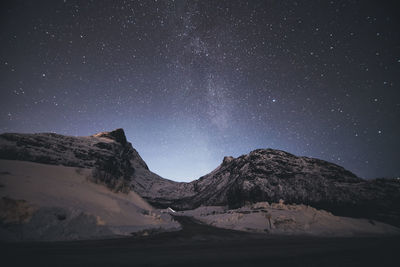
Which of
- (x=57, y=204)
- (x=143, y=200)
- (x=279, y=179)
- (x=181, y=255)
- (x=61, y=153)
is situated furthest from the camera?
(x=61, y=153)

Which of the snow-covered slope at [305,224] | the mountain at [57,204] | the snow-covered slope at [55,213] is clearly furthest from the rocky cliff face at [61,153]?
the snow-covered slope at [305,224]

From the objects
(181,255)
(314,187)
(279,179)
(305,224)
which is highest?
(279,179)

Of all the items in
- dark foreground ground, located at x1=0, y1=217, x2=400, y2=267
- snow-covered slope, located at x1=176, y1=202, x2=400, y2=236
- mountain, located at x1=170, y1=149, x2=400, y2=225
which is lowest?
dark foreground ground, located at x1=0, y1=217, x2=400, y2=267

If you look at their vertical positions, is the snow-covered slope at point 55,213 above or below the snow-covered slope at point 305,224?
below

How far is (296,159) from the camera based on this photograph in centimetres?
4366

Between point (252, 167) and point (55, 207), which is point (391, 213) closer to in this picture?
point (252, 167)

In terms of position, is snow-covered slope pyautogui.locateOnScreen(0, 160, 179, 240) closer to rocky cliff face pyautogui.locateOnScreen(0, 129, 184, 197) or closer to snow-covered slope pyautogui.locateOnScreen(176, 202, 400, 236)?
Answer: rocky cliff face pyautogui.locateOnScreen(0, 129, 184, 197)

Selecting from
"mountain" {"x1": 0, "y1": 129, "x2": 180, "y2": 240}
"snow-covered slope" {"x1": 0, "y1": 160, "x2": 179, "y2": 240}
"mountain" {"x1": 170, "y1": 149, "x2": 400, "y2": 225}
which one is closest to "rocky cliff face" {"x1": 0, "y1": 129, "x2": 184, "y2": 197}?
"mountain" {"x1": 0, "y1": 129, "x2": 180, "y2": 240}

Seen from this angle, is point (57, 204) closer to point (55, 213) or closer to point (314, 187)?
point (55, 213)

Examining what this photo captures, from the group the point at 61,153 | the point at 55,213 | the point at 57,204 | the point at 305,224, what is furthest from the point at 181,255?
the point at 61,153

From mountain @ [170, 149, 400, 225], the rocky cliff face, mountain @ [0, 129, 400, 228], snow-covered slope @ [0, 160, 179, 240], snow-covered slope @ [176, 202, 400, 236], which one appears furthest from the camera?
mountain @ [170, 149, 400, 225]

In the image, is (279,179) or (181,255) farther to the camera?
(279,179)

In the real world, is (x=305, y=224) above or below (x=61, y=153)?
below

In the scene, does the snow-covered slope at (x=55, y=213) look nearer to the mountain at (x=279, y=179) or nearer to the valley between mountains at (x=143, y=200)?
the valley between mountains at (x=143, y=200)
